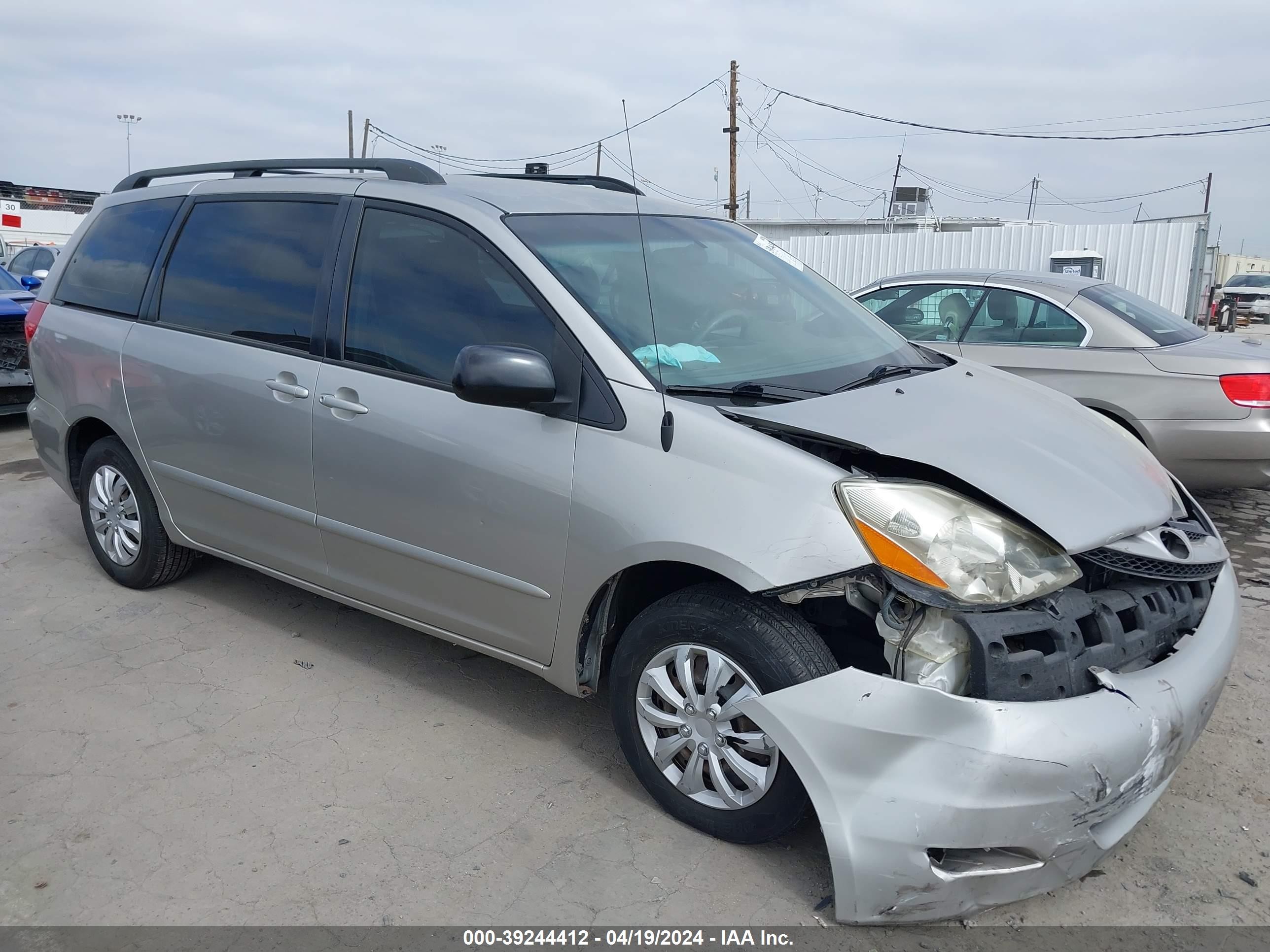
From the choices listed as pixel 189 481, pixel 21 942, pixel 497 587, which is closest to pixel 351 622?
pixel 189 481

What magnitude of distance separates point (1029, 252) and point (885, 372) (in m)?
18.6

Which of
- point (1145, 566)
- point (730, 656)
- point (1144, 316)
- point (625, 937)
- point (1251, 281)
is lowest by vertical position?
point (625, 937)

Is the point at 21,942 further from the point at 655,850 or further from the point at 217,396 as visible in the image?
the point at 217,396

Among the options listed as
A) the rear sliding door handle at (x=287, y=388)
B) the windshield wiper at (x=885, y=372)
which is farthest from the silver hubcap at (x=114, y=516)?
the windshield wiper at (x=885, y=372)

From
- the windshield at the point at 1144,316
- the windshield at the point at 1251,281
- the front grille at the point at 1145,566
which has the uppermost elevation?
the windshield at the point at 1251,281

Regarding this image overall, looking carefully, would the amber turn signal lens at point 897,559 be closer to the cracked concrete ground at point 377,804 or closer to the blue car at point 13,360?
the cracked concrete ground at point 377,804

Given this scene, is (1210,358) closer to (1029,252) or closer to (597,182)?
(597,182)

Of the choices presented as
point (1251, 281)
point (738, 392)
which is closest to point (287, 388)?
point (738, 392)

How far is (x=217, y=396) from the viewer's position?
388 cm

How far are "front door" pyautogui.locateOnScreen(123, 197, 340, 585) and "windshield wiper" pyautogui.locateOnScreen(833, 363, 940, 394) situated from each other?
6.21ft

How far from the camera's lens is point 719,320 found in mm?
3363

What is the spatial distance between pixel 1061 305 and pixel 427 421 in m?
4.54

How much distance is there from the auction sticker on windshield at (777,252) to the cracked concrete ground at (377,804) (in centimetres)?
192

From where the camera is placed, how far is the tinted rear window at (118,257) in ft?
14.4
